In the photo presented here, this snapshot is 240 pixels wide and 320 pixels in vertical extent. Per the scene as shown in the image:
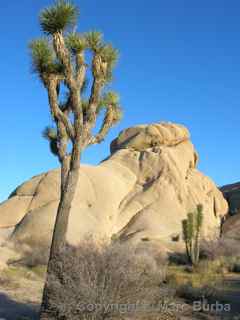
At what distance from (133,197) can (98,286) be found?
91.5ft

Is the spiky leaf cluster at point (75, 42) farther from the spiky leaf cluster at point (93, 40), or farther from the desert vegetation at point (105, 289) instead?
the desert vegetation at point (105, 289)

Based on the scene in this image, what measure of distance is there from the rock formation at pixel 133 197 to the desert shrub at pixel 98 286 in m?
18.1

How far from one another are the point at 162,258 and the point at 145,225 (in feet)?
29.9

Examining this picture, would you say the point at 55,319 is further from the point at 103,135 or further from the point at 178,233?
the point at 178,233

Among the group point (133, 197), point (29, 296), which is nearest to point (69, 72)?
point (29, 296)

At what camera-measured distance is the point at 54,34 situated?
34.7 ft

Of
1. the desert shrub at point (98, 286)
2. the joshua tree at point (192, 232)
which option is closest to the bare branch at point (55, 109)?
the desert shrub at point (98, 286)

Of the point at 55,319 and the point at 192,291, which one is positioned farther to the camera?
the point at 192,291

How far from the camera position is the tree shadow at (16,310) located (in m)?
9.21

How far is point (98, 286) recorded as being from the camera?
296 inches

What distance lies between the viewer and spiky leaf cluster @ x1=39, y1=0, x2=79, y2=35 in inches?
414

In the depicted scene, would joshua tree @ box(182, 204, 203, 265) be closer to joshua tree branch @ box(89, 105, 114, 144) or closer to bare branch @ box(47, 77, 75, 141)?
joshua tree branch @ box(89, 105, 114, 144)

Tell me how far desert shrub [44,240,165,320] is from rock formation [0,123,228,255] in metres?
18.1

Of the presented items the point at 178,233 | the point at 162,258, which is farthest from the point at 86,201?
the point at 162,258
